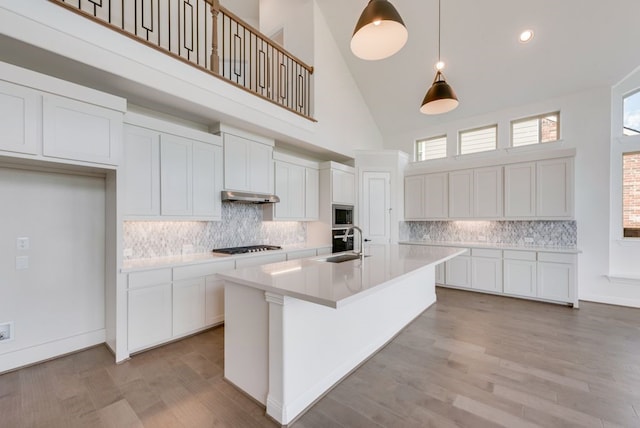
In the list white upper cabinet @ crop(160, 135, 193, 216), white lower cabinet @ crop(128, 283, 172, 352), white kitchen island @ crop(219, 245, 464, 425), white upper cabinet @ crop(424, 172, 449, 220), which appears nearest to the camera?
white kitchen island @ crop(219, 245, 464, 425)

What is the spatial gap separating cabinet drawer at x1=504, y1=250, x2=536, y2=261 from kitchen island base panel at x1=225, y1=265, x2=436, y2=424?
11.6 ft

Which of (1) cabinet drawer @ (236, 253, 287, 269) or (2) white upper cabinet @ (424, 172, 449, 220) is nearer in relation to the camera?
(1) cabinet drawer @ (236, 253, 287, 269)

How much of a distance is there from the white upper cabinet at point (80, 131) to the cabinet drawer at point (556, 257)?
604 cm

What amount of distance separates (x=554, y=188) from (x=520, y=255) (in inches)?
48.9

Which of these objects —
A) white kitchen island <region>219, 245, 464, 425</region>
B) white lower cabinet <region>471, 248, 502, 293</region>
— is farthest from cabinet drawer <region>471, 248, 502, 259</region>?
white kitchen island <region>219, 245, 464, 425</region>

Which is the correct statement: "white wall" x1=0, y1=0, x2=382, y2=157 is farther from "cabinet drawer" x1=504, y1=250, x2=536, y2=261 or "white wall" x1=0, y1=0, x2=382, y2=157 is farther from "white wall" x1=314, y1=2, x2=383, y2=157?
"cabinet drawer" x1=504, y1=250, x2=536, y2=261

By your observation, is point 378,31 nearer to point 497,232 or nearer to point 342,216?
point 342,216

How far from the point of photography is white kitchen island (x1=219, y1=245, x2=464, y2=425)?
1.78 meters

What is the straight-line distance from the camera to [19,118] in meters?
2.12

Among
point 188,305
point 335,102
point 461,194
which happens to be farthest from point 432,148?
point 188,305

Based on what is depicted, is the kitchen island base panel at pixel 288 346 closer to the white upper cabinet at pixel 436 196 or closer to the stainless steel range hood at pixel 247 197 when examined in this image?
the stainless steel range hood at pixel 247 197

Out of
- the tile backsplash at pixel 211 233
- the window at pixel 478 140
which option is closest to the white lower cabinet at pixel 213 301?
the tile backsplash at pixel 211 233

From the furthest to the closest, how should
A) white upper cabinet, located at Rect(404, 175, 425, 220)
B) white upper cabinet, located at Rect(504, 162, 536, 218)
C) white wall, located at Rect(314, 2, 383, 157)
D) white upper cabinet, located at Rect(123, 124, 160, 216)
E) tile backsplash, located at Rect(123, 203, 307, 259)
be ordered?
white upper cabinet, located at Rect(404, 175, 425, 220) → white wall, located at Rect(314, 2, 383, 157) → white upper cabinet, located at Rect(504, 162, 536, 218) → tile backsplash, located at Rect(123, 203, 307, 259) → white upper cabinet, located at Rect(123, 124, 160, 216)

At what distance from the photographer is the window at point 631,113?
14.3 ft
